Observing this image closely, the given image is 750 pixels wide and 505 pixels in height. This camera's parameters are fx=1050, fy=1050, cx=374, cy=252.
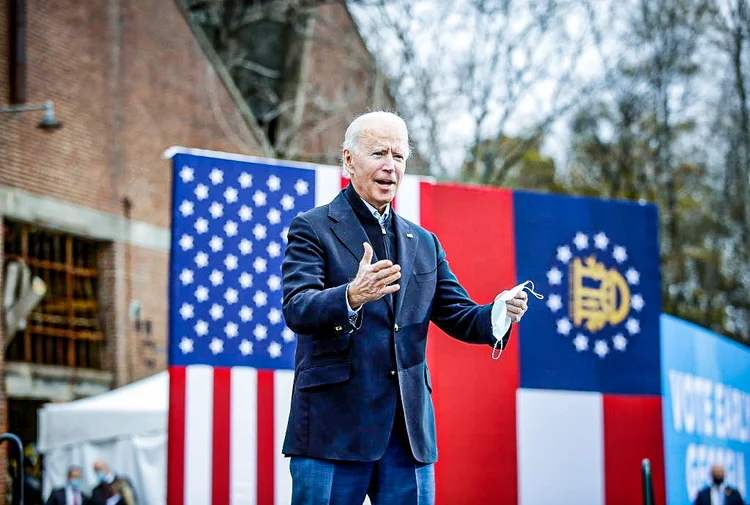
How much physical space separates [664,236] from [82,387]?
15.5 metres

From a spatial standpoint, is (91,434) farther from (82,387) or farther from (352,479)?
(352,479)

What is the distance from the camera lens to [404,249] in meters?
3.10

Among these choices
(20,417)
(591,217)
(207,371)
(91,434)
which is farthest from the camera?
(20,417)

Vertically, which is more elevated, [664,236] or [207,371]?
[664,236]

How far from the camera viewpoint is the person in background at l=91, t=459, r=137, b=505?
11547mm

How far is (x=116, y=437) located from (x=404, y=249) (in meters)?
9.34

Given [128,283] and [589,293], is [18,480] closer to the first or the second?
[589,293]

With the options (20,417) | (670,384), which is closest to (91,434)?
(20,417)

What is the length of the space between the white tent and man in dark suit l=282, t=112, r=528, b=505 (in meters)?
8.76

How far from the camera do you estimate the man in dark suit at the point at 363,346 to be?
2865 millimetres

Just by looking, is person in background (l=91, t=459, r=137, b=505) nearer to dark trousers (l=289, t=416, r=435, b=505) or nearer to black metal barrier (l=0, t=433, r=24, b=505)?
black metal barrier (l=0, t=433, r=24, b=505)

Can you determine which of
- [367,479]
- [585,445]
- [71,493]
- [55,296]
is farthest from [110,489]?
[367,479]

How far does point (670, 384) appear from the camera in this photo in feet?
25.6

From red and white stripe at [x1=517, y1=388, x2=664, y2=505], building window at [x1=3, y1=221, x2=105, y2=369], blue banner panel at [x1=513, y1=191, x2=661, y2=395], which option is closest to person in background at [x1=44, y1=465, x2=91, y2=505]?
building window at [x1=3, y1=221, x2=105, y2=369]
